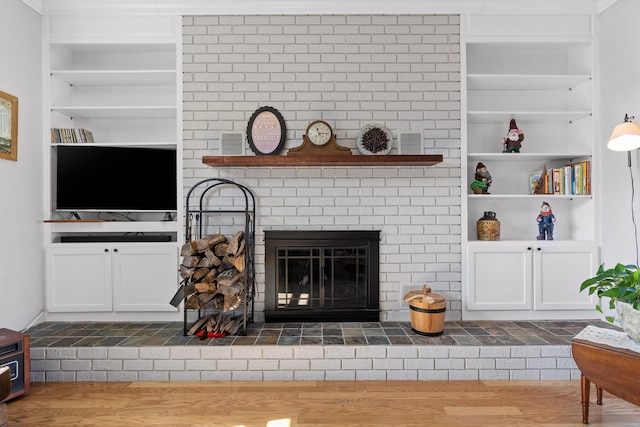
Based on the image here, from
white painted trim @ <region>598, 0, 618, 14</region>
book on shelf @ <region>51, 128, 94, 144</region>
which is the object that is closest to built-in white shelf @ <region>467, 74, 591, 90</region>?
white painted trim @ <region>598, 0, 618, 14</region>

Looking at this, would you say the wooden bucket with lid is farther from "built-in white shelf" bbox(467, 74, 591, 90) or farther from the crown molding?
the crown molding

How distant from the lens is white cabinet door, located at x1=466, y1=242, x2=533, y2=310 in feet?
10.3

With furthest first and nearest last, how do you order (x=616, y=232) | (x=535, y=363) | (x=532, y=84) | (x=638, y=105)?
1. (x=532, y=84)
2. (x=616, y=232)
3. (x=638, y=105)
4. (x=535, y=363)

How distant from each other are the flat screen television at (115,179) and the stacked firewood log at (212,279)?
63 centimetres

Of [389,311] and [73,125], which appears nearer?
[389,311]

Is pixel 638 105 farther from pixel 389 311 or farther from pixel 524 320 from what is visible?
pixel 389 311

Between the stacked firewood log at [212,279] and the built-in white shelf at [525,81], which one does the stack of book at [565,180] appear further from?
the stacked firewood log at [212,279]

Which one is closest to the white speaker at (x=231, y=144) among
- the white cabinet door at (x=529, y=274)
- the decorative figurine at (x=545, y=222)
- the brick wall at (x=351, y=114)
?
the brick wall at (x=351, y=114)

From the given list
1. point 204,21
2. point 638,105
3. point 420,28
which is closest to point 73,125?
point 204,21

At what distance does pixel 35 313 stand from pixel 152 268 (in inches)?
40.2

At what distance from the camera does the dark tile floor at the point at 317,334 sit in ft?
8.70

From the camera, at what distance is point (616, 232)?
302cm

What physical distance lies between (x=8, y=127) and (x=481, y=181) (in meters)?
3.95

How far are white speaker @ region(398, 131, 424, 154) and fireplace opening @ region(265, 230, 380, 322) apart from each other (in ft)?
2.56
